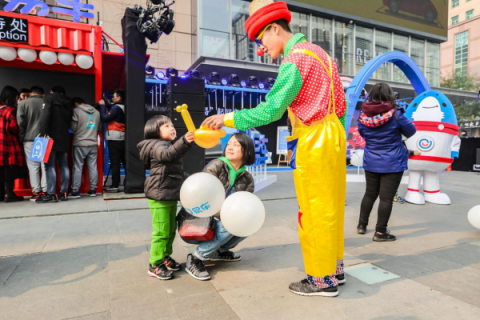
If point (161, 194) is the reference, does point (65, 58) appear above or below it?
above

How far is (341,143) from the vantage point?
6.90 feet

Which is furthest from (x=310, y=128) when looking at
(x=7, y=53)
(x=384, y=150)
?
(x=7, y=53)

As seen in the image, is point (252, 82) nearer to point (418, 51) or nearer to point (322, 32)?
point (322, 32)

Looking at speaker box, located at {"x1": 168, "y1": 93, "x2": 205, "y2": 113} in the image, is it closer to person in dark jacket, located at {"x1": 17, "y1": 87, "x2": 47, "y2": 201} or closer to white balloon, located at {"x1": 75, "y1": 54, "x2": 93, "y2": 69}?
white balloon, located at {"x1": 75, "y1": 54, "x2": 93, "y2": 69}

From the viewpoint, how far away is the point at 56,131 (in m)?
5.32

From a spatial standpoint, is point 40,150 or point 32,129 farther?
point 32,129

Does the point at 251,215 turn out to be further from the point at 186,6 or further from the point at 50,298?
the point at 186,6

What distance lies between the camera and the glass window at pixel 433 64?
786 inches

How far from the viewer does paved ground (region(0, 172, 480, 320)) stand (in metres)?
1.92

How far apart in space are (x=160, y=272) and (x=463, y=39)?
1833 inches

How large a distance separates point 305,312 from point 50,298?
1685 mm

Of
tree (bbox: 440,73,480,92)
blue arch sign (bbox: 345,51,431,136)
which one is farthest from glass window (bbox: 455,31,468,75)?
blue arch sign (bbox: 345,51,431,136)

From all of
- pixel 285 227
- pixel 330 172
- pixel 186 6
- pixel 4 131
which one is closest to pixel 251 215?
pixel 330 172

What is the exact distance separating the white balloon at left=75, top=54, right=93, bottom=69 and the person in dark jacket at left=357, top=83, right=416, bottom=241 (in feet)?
16.2
